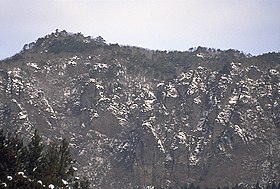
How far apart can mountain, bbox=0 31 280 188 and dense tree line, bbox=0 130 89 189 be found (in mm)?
94103

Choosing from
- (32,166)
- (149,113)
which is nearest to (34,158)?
(32,166)

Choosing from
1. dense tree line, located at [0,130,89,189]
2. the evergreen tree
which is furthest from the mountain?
the evergreen tree

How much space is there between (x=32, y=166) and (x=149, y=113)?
11756cm

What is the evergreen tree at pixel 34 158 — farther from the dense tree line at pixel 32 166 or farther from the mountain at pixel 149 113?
the mountain at pixel 149 113

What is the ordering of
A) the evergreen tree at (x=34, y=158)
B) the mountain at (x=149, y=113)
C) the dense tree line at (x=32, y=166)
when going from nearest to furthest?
the dense tree line at (x=32, y=166) → the evergreen tree at (x=34, y=158) → the mountain at (x=149, y=113)

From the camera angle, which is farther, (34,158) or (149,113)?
(149,113)

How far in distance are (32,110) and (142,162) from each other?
36298 mm

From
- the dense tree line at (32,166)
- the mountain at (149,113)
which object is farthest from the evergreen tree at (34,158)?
the mountain at (149,113)

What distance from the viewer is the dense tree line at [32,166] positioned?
23.1m

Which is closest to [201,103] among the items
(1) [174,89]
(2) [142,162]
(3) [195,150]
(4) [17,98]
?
(1) [174,89]

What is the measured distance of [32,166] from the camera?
2694cm

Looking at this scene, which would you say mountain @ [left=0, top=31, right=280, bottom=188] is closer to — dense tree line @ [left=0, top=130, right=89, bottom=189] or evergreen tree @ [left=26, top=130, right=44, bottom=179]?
dense tree line @ [left=0, top=130, right=89, bottom=189]

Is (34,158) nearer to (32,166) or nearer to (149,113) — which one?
(32,166)

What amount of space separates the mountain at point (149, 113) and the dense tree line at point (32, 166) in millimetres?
94103
